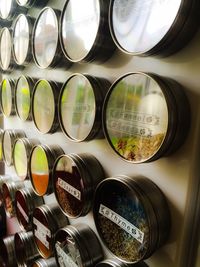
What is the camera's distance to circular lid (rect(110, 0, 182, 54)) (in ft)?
1.65

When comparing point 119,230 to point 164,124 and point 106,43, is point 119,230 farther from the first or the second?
point 106,43

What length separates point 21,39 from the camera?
1.15 m

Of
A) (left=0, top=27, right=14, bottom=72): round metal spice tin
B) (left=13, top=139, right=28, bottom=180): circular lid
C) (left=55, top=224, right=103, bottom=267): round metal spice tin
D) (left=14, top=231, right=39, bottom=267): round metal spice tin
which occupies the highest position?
(left=0, top=27, right=14, bottom=72): round metal spice tin

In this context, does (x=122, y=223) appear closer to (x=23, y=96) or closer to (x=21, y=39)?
(x=23, y=96)

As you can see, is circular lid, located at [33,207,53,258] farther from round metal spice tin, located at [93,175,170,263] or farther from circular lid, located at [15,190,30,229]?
round metal spice tin, located at [93,175,170,263]

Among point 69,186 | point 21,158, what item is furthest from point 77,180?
point 21,158

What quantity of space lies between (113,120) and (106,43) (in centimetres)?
21

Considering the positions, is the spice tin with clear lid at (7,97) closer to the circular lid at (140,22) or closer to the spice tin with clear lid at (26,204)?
the spice tin with clear lid at (26,204)

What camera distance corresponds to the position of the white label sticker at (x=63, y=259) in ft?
2.77

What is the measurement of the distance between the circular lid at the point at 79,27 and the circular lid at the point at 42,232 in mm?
626

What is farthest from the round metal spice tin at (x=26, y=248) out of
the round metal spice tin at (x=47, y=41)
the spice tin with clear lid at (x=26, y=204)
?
the round metal spice tin at (x=47, y=41)

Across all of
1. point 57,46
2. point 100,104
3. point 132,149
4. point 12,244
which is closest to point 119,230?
point 132,149

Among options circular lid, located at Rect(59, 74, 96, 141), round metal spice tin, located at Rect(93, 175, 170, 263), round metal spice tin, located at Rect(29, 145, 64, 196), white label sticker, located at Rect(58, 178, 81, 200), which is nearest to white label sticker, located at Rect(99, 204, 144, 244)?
round metal spice tin, located at Rect(93, 175, 170, 263)

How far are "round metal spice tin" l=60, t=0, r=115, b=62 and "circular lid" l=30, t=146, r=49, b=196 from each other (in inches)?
16.4
